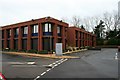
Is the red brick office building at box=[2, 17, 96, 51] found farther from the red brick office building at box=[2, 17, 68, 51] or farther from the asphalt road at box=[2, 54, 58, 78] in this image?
the asphalt road at box=[2, 54, 58, 78]

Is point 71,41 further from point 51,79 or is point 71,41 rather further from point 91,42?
point 51,79

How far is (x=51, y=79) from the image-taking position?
10.9 m

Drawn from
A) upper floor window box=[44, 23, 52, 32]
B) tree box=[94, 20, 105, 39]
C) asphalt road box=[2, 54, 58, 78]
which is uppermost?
tree box=[94, 20, 105, 39]

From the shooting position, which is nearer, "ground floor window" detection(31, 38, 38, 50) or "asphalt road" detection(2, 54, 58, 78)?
"asphalt road" detection(2, 54, 58, 78)

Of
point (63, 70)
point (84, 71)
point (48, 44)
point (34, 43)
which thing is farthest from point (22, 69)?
point (34, 43)

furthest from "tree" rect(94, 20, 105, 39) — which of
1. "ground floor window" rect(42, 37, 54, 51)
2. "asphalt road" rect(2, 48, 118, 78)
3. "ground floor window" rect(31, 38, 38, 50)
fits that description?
"asphalt road" rect(2, 48, 118, 78)

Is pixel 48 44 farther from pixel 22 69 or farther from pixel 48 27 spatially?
pixel 22 69

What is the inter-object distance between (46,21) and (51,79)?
2741cm

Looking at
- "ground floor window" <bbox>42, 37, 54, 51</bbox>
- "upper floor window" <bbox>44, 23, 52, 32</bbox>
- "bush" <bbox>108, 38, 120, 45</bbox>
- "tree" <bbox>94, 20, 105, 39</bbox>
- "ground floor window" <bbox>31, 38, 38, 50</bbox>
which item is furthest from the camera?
"tree" <bbox>94, 20, 105, 39</bbox>

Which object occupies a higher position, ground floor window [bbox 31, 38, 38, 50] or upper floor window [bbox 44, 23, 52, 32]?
upper floor window [bbox 44, 23, 52, 32]

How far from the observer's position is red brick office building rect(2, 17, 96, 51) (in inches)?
1521

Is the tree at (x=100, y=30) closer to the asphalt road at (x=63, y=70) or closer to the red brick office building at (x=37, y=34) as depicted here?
the red brick office building at (x=37, y=34)

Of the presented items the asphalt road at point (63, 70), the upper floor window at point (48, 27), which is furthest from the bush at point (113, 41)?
the asphalt road at point (63, 70)

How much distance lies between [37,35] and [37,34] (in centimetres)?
34
